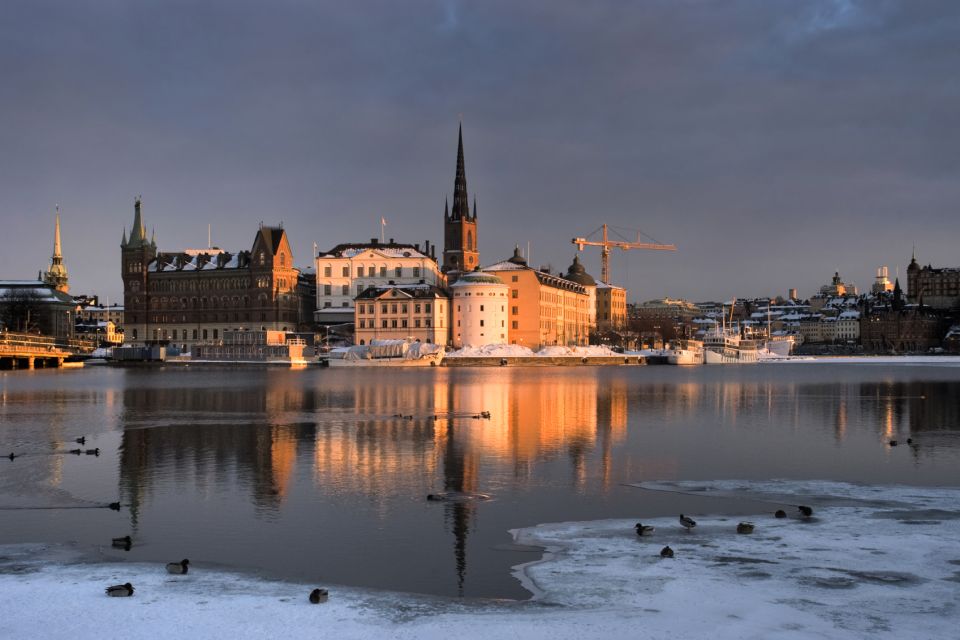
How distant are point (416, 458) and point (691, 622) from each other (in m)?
16.7

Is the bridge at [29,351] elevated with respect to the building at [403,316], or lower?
lower

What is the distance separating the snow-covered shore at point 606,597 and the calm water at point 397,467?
1.04 m

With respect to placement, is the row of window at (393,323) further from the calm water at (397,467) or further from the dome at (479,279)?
the calm water at (397,467)

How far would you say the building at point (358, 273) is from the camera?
153875 millimetres

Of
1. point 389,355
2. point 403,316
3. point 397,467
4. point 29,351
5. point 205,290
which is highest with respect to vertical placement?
point 205,290

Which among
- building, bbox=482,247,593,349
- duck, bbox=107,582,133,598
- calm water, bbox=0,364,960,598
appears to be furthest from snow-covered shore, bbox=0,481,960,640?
building, bbox=482,247,593,349

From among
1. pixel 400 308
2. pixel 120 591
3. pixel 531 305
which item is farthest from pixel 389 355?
pixel 120 591

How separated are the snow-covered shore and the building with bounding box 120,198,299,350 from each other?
136390 millimetres

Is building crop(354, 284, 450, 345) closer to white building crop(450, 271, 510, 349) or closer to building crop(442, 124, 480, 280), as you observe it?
white building crop(450, 271, 510, 349)

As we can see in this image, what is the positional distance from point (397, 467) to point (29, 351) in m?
113

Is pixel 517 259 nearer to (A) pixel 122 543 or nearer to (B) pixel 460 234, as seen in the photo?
(B) pixel 460 234

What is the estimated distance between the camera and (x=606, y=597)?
45.1 ft

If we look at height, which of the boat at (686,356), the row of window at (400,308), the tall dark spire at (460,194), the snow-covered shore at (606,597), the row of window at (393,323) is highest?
the tall dark spire at (460,194)

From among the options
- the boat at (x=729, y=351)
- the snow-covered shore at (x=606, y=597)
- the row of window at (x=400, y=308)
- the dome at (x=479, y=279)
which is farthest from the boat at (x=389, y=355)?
the snow-covered shore at (x=606, y=597)
